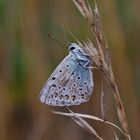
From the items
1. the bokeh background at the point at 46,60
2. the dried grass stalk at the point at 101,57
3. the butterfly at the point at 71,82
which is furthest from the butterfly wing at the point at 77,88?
the bokeh background at the point at 46,60

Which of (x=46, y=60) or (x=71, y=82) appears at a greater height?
(x=46, y=60)

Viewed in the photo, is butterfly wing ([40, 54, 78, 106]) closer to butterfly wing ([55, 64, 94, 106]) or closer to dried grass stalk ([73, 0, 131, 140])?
butterfly wing ([55, 64, 94, 106])

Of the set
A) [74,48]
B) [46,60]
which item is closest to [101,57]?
[74,48]

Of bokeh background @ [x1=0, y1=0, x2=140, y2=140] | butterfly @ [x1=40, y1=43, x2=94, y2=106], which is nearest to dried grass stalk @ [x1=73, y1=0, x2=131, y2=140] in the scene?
butterfly @ [x1=40, y1=43, x2=94, y2=106]

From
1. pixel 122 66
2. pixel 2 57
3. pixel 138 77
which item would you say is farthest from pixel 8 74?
pixel 138 77

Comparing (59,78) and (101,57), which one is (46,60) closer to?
(59,78)

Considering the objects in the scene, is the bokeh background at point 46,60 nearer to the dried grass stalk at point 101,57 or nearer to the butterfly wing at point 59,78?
the butterfly wing at point 59,78
